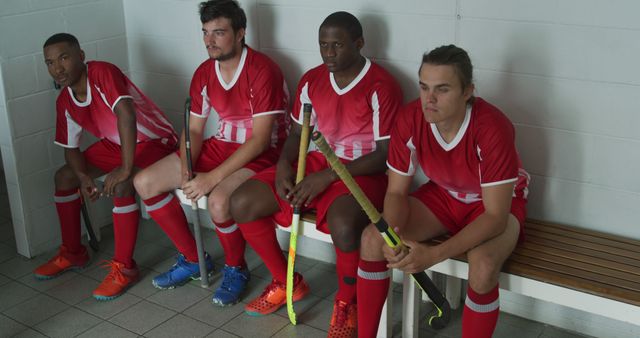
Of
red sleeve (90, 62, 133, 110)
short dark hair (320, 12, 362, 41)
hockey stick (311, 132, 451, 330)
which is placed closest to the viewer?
hockey stick (311, 132, 451, 330)

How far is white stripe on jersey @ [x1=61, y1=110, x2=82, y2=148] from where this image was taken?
10.4ft

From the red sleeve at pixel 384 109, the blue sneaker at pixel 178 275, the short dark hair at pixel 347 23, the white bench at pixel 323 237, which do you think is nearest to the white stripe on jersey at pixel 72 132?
the blue sneaker at pixel 178 275

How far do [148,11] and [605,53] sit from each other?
7.05 feet

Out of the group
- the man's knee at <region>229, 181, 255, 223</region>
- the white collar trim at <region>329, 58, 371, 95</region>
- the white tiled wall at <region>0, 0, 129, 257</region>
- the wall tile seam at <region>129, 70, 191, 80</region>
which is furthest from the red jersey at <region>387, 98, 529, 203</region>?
the white tiled wall at <region>0, 0, 129, 257</region>

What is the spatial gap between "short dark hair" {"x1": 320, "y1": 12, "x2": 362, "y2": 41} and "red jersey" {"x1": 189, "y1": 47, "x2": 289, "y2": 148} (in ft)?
1.39

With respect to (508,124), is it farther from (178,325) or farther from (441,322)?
(178,325)

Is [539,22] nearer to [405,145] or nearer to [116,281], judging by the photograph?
[405,145]

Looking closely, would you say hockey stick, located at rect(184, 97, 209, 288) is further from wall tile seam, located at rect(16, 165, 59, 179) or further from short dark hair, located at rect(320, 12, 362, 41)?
wall tile seam, located at rect(16, 165, 59, 179)

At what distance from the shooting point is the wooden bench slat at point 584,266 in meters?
2.17

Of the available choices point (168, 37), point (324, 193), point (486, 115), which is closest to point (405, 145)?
point (486, 115)

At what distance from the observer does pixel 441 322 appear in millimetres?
2586

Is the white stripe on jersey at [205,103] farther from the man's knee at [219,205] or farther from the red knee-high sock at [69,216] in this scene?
the red knee-high sock at [69,216]

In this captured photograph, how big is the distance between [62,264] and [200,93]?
101 cm

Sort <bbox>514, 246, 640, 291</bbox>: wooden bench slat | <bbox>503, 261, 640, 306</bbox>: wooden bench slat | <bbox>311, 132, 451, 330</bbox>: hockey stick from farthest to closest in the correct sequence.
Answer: <bbox>514, 246, 640, 291</bbox>: wooden bench slat → <bbox>503, 261, 640, 306</bbox>: wooden bench slat → <bbox>311, 132, 451, 330</bbox>: hockey stick
